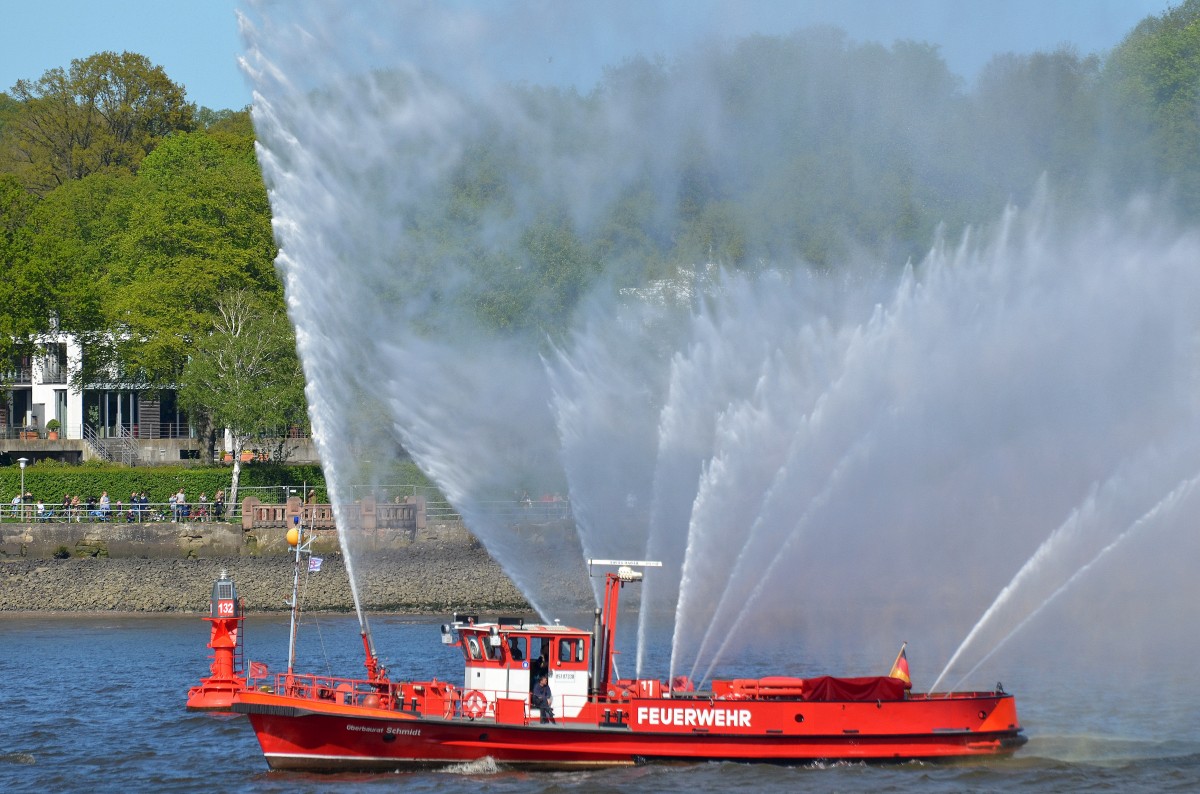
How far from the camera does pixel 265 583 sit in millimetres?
62250

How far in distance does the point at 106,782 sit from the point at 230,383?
144 ft

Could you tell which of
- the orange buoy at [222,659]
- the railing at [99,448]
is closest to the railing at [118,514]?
Answer: the railing at [99,448]

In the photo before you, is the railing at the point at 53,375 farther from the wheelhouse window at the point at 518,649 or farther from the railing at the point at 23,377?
the wheelhouse window at the point at 518,649

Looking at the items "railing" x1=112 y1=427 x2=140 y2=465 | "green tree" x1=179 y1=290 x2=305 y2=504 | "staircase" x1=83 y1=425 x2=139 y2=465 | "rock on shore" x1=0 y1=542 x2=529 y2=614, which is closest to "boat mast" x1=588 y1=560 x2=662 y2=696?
"rock on shore" x1=0 y1=542 x2=529 y2=614

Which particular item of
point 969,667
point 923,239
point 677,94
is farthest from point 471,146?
point 969,667

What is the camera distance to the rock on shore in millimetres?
60844

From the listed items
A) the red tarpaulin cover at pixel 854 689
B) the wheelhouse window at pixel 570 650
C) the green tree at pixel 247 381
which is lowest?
the red tarpaulin cover at pixel 854 689

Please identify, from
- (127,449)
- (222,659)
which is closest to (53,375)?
(127,449)

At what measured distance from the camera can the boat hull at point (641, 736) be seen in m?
31.3

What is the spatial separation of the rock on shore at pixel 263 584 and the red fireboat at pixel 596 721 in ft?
90.6

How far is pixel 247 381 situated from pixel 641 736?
155 ft

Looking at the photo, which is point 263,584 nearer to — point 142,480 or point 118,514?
point 118,514

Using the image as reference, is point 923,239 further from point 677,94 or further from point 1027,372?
point 1027,372

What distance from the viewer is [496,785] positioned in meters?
30.3
